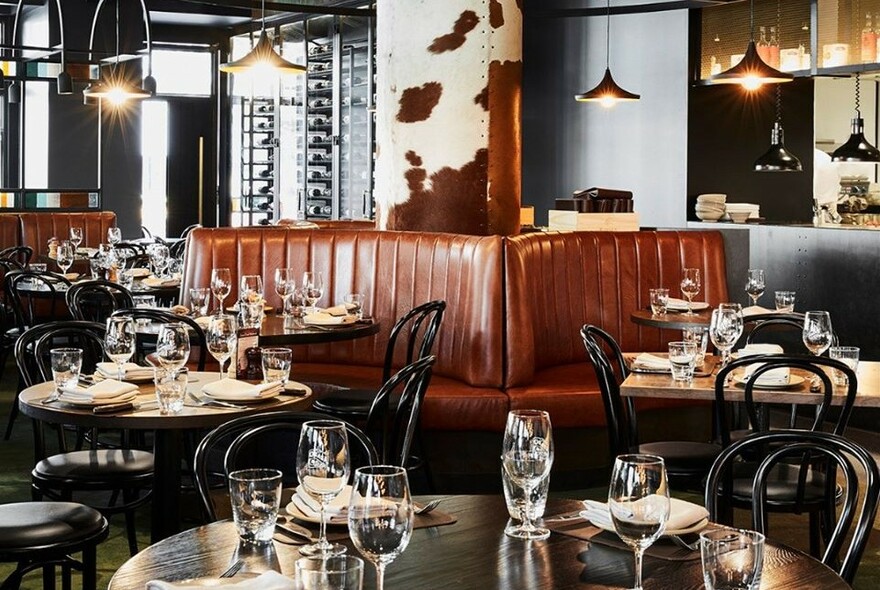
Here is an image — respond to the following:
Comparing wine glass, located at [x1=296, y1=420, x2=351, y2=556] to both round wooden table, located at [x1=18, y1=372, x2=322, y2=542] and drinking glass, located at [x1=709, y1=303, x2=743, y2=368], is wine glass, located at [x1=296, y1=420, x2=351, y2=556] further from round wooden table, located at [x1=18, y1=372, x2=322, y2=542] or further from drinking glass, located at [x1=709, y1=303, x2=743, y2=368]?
drinking glass, located at [x1=709, y1=303, x2=743, y2=368]

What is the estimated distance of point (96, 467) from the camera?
4008mm

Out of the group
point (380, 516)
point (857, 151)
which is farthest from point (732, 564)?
point (857, 151)

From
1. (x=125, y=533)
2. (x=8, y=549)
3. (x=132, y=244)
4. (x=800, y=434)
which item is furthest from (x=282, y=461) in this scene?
(x=132, y=244)

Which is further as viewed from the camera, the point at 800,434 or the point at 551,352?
the point at 551,352

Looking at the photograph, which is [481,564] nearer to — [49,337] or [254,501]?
[254,501]

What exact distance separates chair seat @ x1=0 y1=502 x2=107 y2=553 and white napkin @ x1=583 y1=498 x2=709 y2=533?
1.57 metres

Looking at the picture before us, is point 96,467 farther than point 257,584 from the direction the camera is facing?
Yes

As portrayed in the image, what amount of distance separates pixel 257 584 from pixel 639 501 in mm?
570

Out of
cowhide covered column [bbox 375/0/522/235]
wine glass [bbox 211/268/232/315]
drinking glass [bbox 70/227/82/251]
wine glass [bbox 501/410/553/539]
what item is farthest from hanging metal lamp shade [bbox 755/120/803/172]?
wine glass [bbox 501/410/553/539]

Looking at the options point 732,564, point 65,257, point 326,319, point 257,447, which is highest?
point 65,257

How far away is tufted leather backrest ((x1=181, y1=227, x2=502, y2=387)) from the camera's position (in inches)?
227

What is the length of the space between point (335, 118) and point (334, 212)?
3.34 ft

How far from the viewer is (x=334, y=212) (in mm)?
13500

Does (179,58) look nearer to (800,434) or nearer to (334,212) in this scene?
(334,212)
